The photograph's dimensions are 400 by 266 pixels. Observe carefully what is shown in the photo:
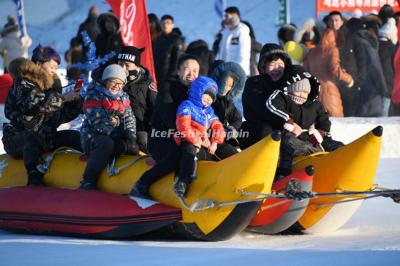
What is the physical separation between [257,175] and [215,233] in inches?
24.4

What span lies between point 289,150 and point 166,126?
103 cm

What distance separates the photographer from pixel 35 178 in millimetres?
9789

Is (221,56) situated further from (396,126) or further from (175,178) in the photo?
(175,178)

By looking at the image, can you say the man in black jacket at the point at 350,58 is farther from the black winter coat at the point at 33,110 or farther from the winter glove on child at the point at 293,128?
the winter glove on child at the point at 293,128

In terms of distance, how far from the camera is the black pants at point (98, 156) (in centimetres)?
926

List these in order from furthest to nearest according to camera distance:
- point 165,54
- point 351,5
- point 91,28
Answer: point 351,5 < point 91,28 < point 165,54

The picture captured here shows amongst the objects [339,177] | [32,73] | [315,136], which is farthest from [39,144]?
[339,177]

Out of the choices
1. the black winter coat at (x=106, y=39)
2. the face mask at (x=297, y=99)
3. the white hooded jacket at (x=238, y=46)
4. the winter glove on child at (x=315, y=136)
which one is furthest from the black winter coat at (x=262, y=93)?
the black winter coat at (x=106, y=39)

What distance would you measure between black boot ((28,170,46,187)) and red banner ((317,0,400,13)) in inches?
423

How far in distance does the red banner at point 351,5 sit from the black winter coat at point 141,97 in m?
9.84

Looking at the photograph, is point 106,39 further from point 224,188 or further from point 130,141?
point 224,188

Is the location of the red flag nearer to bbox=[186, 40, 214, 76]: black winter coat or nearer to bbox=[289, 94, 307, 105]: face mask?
bbox=[186, 40, 214, 76]: black winter coat

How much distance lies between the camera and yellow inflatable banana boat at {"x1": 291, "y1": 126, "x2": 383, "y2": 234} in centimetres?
823

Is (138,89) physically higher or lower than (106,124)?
higher
